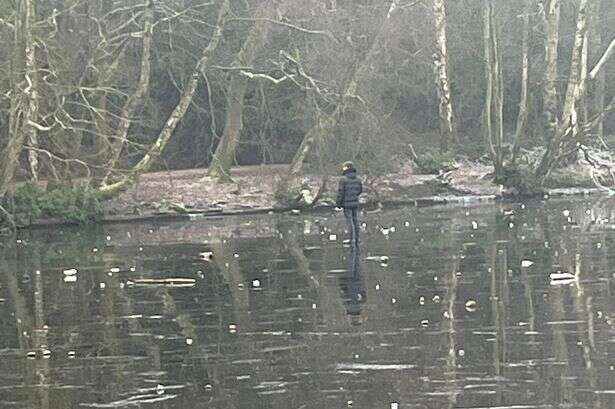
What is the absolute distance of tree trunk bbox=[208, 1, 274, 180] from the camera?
44.4 meters

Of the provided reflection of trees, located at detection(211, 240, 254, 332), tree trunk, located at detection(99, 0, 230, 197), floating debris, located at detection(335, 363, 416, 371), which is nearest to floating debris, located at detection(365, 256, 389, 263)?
reflection of trees, located at detection(211, 240, 254, 332)

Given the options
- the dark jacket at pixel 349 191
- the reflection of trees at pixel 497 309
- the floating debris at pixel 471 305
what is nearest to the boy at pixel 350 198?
the dark jacket at pixel 349 191

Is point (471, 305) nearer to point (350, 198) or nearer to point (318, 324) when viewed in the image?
point (318, 324)

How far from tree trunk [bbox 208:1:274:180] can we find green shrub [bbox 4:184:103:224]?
7152 millimetres

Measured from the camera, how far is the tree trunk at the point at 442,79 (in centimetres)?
5097

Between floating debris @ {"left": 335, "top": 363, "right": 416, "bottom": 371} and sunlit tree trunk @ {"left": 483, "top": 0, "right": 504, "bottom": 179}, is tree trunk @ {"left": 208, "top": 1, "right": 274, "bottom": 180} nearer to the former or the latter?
sunlit tree trunk @ {"left": 483, "top": 0, "right": 504, "bottom": 179}

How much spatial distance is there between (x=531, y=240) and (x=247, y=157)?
29.1m

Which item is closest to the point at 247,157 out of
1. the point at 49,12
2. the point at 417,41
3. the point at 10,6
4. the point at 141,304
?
the point at 417,41

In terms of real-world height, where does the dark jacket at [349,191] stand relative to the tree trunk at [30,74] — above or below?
below

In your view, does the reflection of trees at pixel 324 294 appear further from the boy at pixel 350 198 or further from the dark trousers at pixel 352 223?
the boy at pixel 350 198

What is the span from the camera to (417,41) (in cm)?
4934

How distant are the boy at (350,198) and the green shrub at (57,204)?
565 inches

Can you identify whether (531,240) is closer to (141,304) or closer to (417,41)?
(141,304)

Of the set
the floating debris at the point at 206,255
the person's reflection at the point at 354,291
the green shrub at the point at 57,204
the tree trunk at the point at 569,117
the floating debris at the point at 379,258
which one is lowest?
the person's reflection at the point at 354,291
